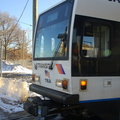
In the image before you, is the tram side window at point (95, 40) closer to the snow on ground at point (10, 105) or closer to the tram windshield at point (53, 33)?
the tram windshield at point (53, 33)

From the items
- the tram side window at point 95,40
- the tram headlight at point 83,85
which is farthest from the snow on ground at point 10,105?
the tram side window at point 95,40

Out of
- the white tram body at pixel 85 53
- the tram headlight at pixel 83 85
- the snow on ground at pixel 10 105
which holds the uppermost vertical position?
the white tram body at pixel 85 53

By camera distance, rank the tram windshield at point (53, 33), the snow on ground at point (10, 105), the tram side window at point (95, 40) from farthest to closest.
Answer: the snow on ground at point (10, 105)
the tram windshield at point (53, 33)
the tram side window at point (95, 40)

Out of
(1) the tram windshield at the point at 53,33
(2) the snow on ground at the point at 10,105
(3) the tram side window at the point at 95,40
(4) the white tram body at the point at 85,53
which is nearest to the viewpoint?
(4) the white tram body at the point at 85,53

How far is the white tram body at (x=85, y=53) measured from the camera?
13.5 feet

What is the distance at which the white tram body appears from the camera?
413 cm

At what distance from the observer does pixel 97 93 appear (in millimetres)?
4285

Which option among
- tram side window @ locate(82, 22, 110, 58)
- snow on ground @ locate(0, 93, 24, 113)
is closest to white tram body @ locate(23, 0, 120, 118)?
tram side window @ locate(82, 22, 110, 58)

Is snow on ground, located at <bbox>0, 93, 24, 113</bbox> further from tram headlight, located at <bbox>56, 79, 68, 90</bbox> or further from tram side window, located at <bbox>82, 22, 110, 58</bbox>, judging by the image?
tram side window, located at <bbox>82, 22, 110, 58</bbox>

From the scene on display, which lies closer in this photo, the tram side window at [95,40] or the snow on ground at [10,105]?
the tram side window at [95,40]

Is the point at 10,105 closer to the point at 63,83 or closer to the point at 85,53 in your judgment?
the point at 63,83

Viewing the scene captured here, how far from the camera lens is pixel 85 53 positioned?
13.8 ft

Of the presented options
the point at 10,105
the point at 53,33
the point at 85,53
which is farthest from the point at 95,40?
the point at 10,105

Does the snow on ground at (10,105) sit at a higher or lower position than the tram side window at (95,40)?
lower
